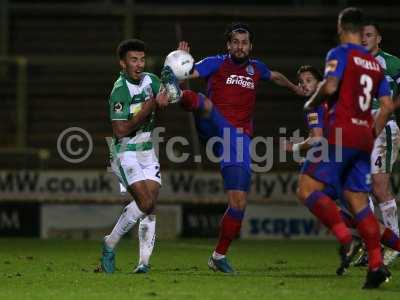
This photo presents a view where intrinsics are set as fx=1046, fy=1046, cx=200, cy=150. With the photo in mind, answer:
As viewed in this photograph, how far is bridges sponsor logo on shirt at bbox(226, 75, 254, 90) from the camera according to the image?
10.2 meters

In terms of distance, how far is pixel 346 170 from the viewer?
827 centimetres

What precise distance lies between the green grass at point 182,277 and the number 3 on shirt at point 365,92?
1.44 m

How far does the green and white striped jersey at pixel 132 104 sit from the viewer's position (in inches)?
381

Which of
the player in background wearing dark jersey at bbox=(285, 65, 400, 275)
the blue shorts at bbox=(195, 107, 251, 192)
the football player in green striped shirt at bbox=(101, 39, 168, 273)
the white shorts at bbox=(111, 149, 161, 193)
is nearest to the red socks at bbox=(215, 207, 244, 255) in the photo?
the blue shorts at bbox=(195, 107, 251, 192)

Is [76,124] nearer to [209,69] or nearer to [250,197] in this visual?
[250,197]

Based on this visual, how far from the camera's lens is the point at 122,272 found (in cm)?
986

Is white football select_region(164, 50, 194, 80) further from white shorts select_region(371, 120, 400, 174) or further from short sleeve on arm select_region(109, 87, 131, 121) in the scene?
white shorts select_region(371, 120, 400, 174)

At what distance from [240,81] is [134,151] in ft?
4.23

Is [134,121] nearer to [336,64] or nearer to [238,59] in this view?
[238,59]

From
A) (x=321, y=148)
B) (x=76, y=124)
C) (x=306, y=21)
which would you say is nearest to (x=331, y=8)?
(x=306, y=21)

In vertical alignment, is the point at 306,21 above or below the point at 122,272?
above

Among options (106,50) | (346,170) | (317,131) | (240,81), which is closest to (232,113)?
(240,81)

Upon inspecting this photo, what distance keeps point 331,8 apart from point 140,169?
13.5 m

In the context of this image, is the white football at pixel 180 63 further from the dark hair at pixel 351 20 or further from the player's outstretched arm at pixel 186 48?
the dark hair at pixel 351 20
